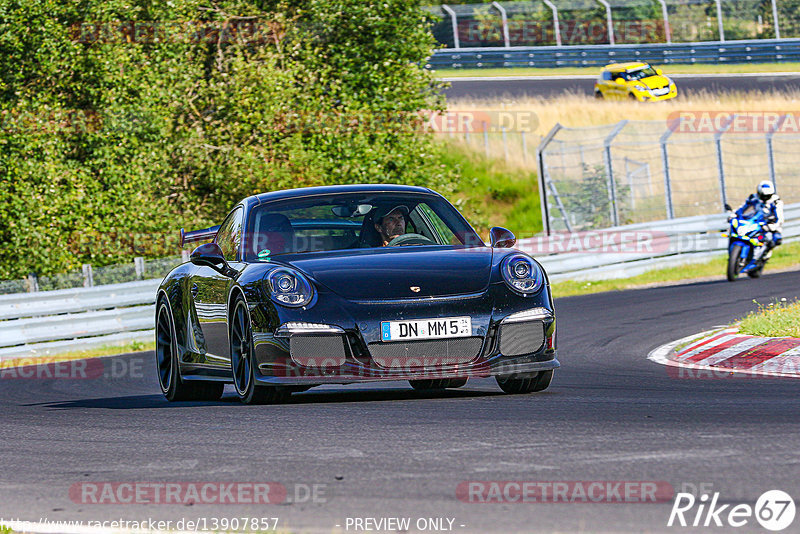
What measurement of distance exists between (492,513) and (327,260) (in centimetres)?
376

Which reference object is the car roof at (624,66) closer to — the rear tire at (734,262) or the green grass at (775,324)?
the rear tire at (734,262)

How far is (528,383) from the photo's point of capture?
339 inches

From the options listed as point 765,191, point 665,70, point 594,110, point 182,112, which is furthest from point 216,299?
point 665,70

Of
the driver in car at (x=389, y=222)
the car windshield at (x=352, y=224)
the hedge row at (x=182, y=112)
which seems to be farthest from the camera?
the hedge row at (x=182, y=112)

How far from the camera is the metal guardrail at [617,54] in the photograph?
46.3m

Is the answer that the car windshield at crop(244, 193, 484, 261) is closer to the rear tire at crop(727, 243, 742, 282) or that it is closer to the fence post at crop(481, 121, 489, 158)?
the rear tire at crop(727, 243, 742, 282)

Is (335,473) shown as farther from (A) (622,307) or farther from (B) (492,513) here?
(A) (622,307)

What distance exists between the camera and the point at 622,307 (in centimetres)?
1758

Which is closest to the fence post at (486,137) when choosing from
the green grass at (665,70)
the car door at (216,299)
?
the green grass at (665,70)

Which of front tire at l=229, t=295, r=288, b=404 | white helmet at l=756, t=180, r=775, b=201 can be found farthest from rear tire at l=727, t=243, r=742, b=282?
front tire at l=229, t=295, r=288, b=404

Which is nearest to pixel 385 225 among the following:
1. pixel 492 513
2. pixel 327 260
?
pixel 327 260

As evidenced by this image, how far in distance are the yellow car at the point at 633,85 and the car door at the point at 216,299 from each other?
34.0m

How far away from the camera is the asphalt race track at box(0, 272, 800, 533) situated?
494 centimetres

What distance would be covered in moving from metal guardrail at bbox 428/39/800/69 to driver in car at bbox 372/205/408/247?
125ft
